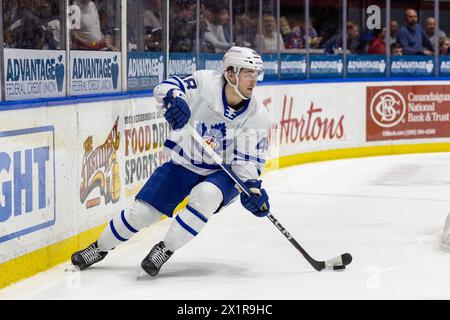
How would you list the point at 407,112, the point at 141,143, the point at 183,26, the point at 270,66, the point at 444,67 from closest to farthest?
the point at 141,143
the point at 183,26
the point at 270,66
the point at 407,112
the point at 444,67

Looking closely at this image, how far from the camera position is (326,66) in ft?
43.5

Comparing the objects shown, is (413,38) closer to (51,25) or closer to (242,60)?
(51,25)

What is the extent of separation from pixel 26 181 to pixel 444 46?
10.1m

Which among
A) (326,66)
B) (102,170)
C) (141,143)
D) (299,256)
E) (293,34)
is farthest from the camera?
(326,66)

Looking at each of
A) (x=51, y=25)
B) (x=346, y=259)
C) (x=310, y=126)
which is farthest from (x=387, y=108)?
(x=346, y=259)

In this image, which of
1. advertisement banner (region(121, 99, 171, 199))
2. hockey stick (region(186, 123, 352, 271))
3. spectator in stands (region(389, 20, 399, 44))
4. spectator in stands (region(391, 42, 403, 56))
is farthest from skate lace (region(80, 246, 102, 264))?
spectator in stands (region(389, 20, 399, 44))

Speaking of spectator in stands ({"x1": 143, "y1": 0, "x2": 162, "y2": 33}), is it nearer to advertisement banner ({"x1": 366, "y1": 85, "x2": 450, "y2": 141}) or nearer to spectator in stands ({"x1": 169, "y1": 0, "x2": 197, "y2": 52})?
spectator in stands ({"x1": 169, "y1": 0, "x2": 197, "y2": 52})

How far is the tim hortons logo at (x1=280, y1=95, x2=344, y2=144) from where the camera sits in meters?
11.9

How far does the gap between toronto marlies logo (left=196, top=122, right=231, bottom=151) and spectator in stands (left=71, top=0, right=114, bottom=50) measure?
1391 mm

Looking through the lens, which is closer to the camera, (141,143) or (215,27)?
(141,143)

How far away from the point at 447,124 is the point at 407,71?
2.69ft

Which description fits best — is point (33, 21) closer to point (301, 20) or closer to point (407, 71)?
point (301, 20)
